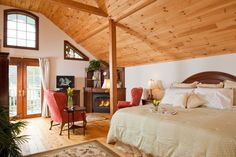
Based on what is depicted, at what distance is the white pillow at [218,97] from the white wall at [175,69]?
0.83 metres

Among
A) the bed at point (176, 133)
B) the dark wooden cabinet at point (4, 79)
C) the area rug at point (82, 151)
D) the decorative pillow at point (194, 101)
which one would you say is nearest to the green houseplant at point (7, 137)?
the dark wooden cabinet at point (4, 79)

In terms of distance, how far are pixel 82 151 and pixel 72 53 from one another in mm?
4631

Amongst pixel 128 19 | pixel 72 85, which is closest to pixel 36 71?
pixel 72 85

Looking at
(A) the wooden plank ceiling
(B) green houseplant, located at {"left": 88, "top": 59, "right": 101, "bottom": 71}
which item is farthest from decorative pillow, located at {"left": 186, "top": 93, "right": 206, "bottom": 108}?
(B) green houseplant, located at {"left": 88, "top": 59, "right": 101, "bottom": 71}

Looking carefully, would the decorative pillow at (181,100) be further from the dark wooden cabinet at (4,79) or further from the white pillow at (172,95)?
the dark wooden cabinet at (4,79)

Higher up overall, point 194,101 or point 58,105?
point 194,101

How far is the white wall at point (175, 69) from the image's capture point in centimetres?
399

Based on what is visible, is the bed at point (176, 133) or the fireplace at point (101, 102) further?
the fireplace at point (101, 102)

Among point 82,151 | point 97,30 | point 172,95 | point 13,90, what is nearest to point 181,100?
point 172,95

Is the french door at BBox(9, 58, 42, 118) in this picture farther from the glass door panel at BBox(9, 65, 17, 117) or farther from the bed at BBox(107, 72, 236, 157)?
the bed at BBox(107, 72, 236, 157)

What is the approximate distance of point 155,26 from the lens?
4.12 m

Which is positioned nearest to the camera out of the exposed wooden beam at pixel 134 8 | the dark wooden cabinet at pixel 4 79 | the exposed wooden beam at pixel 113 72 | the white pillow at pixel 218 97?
the dark wooden cabinet at pixel 4 79

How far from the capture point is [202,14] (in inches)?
128

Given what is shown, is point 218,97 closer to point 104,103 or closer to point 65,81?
point 104,103
